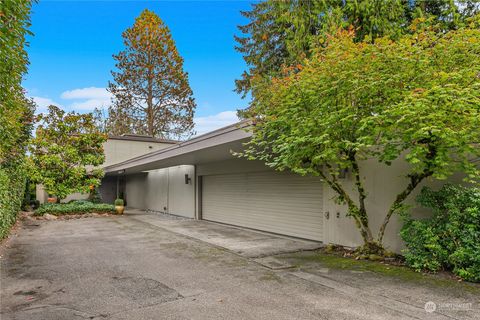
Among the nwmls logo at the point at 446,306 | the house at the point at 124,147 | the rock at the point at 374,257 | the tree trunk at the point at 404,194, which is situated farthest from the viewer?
the house at the point at 124,147

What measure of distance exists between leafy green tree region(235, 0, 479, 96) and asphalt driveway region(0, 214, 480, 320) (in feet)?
25.4

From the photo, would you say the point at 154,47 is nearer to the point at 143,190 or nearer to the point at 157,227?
the point at 143,190

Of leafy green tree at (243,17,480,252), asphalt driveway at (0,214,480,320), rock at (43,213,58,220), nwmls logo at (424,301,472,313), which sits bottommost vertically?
→ rock at (43,213,58,220)

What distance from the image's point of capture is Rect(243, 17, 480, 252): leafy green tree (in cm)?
455

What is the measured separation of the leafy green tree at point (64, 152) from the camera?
1615 cm

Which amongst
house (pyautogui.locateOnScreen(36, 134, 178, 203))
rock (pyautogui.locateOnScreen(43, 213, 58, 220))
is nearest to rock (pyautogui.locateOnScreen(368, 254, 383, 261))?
rock (pyautogui.locateOnScreen(43, 213, 58, 220))

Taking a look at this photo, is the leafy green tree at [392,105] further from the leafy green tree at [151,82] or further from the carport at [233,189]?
the leafy green tree at [151,82]

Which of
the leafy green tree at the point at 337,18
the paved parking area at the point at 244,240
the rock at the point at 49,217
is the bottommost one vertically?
the rock at the point at 49,217

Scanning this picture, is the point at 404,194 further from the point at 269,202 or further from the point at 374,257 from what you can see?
the point at 269,202

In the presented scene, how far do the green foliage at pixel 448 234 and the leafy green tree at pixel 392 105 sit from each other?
0.35 metres

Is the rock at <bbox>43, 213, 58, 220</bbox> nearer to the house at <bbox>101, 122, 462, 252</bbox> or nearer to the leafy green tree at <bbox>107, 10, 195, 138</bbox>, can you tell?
the house at <bbox>101, 122, 462, 252</bbox>

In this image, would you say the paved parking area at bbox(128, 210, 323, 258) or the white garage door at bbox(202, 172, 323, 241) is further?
the white garage door at bbox(202, 172, 323, 241)

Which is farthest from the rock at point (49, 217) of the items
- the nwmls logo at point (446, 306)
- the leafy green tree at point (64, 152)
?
the nwmls logo at point (446, 306)

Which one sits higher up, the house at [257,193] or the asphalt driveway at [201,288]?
the house at [257,193]
